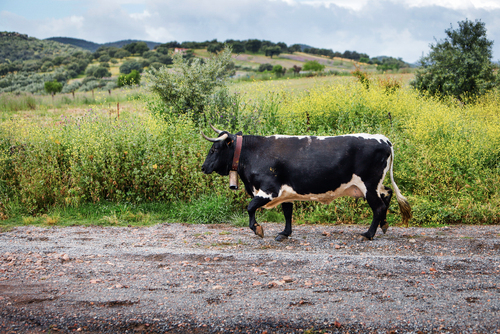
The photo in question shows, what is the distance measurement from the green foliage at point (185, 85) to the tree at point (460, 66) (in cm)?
1080

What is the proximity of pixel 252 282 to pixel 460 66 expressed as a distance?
18284 millimetres

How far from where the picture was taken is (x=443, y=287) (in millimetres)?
4727

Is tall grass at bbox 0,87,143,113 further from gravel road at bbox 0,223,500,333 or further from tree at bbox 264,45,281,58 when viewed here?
tree at bbox 264,45,281,58

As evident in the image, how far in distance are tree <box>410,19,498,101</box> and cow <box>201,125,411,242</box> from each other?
13.7 meters

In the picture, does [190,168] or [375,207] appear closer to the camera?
[375,207]

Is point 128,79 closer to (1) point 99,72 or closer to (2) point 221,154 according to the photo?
(1) point 99,72

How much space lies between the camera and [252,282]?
500cm

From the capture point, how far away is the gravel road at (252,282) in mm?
3943

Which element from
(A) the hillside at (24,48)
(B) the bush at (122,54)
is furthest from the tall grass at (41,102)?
(B) the bush at (122,54)

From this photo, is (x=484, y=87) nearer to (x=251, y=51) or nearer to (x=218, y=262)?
(x=218, y=262)

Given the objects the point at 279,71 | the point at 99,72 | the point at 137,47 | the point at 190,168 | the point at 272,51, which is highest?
the point at 137,47

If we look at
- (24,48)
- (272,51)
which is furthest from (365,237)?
(24,48)

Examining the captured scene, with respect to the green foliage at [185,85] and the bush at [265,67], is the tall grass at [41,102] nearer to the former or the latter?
the green foliage at [185,85]

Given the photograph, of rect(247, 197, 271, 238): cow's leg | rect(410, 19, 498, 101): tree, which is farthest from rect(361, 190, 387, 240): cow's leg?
rect(410, 19, 498, 101): tree
